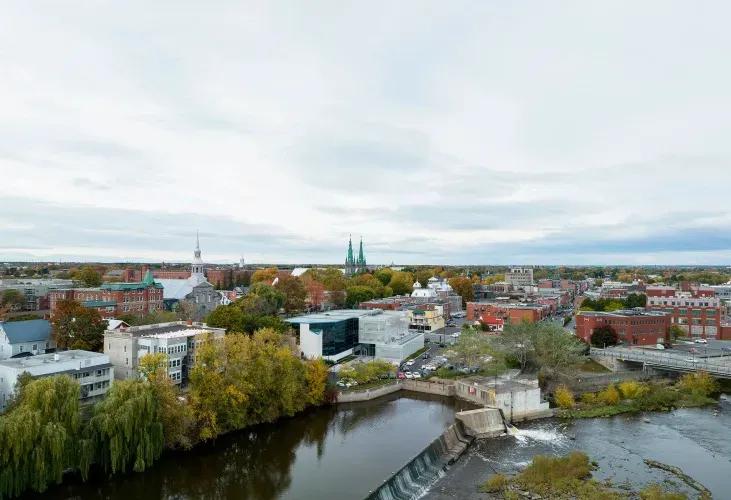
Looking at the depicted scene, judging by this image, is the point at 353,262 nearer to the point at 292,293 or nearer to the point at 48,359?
the point at 292,293

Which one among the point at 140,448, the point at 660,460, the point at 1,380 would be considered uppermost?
the point at 1,380

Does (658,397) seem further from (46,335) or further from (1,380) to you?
(46,335)

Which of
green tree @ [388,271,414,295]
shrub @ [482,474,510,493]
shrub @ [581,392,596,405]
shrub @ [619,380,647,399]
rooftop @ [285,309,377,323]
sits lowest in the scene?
shrub @ [482,474,510,493]

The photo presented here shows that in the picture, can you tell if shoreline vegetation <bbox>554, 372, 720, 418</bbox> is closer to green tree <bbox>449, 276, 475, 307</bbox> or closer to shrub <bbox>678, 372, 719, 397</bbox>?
shrub <bbox>678, 372, 719, 397</bbox>

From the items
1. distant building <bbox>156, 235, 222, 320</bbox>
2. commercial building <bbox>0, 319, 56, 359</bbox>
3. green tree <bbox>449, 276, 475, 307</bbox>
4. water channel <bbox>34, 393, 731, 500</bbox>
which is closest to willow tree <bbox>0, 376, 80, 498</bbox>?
water channel <bbox>34, 393, 731, 500</bbox>

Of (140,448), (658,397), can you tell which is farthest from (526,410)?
(140,448)

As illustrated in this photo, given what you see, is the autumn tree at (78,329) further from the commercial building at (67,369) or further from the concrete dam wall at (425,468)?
the concrete dam wall at (425,468)

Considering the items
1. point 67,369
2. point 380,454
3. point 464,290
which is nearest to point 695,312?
point 464,290
